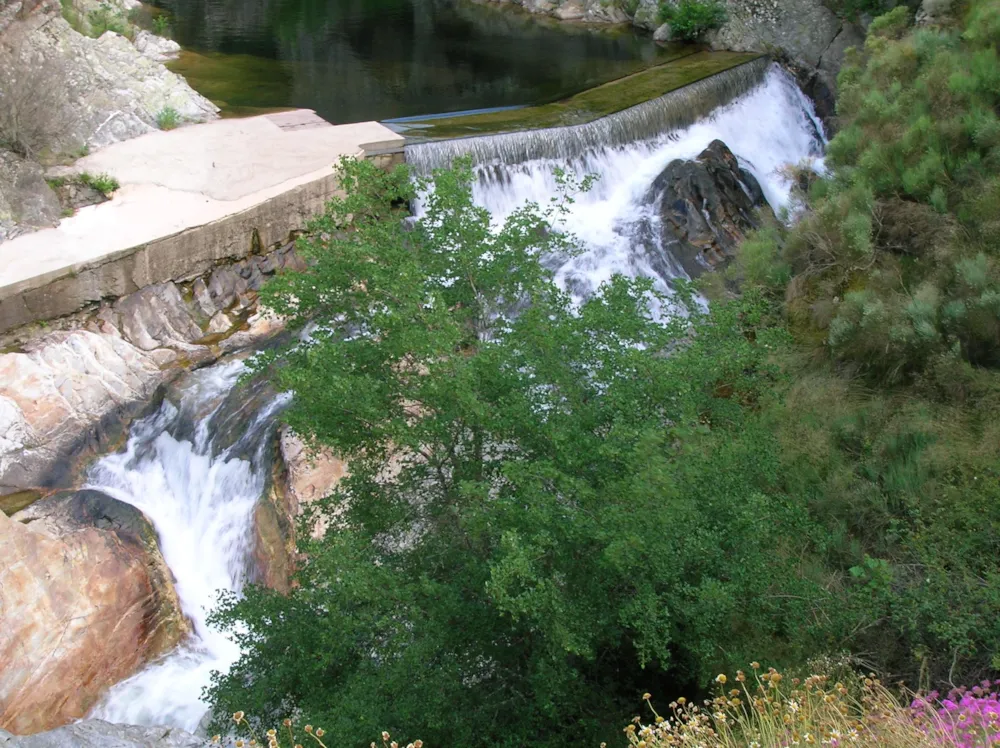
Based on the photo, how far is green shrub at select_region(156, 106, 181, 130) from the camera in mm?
13299

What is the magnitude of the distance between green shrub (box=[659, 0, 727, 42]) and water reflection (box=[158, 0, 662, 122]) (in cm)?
70

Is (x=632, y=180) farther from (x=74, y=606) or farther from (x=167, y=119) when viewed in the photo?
(x=74, y=606)

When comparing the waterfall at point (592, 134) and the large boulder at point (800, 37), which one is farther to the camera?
the large boulder at point (800, 37)

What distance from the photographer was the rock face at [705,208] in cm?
1218

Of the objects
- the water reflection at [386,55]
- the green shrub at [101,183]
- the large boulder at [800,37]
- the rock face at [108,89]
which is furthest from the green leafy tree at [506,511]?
the large boulder at [800,37]

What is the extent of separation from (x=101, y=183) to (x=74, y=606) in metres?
5.94

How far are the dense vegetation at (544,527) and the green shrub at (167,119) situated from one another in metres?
8.20

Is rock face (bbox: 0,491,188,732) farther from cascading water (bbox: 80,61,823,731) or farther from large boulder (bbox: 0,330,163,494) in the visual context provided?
large boulder (bbox: 0,330,163,494)

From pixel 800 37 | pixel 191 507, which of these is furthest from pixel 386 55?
pixel 191 507

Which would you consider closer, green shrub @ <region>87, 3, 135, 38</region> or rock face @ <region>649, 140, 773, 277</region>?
rock face @ <region>649, 140, 773, 277</region>

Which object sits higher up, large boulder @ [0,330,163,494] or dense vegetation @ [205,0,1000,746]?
dense vegetation @ [205,0,1000,746]

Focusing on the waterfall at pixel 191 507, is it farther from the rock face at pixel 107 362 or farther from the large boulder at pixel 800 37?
the large boulder at pixel 800 37

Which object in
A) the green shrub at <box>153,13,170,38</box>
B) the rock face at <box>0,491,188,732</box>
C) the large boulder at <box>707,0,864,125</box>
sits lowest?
the rock face at <box>0,491,188,732</box>

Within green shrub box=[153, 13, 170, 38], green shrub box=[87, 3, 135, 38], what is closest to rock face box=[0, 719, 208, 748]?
green shrub box=[87, 3, 135, 38]
